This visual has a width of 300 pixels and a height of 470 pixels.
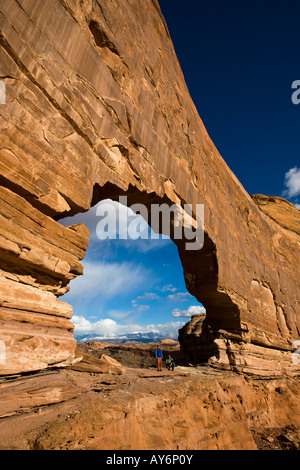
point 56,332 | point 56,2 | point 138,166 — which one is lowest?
point 56,332

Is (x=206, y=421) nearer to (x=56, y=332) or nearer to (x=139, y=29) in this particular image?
(x=56, y=332)

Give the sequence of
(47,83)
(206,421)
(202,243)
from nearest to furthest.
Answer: (47,83) → (206,421) → (202,243)

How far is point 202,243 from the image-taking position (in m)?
8.48

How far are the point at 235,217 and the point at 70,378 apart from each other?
9.76 meters

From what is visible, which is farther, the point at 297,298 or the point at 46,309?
the point at 297,298

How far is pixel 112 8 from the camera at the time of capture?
5.98 m

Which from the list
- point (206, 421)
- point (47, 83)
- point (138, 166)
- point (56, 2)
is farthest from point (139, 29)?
point (206, 421)

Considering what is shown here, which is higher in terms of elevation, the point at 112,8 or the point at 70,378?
the point at 112,8

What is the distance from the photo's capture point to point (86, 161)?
439 cm

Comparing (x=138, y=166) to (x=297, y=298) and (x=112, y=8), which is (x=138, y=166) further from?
(x=297, y=298)

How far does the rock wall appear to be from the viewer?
3266 mm

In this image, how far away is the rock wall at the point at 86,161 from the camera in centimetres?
327
